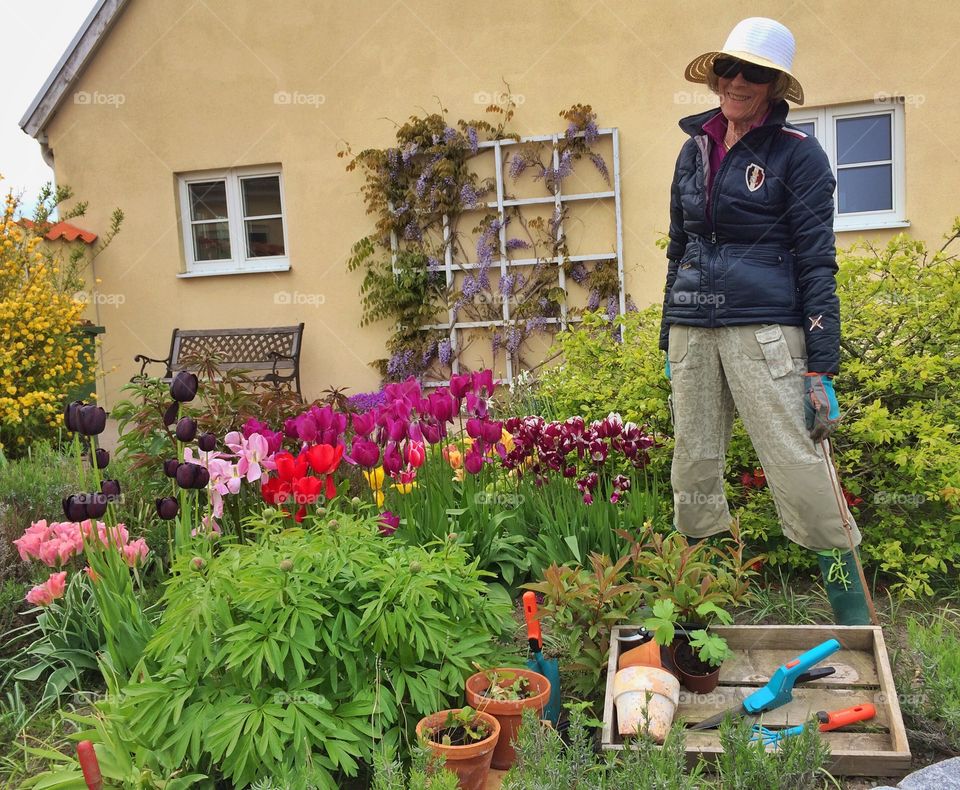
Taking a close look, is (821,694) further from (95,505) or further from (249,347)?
(249,347)

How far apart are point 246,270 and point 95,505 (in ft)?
22.0

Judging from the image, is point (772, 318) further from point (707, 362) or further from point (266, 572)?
point (266, 572)

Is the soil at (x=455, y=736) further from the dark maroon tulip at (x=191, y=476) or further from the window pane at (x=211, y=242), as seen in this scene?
the window pane at (x=211, y=242)

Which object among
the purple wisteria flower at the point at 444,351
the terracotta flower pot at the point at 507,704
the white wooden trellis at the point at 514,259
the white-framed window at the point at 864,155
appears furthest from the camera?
the purple wisteria flower at the point at 444,351

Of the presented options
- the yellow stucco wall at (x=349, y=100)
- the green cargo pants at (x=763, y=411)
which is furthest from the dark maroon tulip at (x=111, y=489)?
the yellow stucco wall at (x=349, y=100)

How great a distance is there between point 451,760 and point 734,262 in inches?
69.5

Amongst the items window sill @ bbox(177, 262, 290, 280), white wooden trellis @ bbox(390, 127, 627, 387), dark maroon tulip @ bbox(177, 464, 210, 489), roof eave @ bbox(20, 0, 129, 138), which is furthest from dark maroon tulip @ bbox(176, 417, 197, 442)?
roof eave @ bbox(20, 0, 129, 138)

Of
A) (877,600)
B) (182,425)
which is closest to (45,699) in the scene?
(182,425)

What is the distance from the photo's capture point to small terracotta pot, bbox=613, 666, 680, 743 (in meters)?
2.19

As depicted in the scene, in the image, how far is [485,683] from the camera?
2254 mm

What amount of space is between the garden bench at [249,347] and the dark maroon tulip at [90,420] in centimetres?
586

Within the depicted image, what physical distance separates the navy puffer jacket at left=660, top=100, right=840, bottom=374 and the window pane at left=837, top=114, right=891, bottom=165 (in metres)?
5.11

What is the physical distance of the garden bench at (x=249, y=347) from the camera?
27.7 feet

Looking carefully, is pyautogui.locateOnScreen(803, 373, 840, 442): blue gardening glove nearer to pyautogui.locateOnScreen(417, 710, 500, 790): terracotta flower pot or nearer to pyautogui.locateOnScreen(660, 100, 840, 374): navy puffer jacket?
pyautogui.locateOnScreen(660, 100, 840, 374): navy puffer jacket
